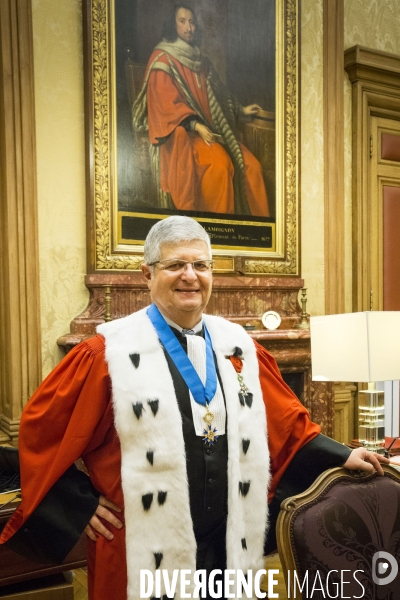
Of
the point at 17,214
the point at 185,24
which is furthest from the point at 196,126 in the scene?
the point at 17,214

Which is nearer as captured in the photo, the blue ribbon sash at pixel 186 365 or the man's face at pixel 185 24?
the blue ribbon sash at pixel 186 365

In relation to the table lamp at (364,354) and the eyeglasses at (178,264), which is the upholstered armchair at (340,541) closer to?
the eyeglasses at (178,264)

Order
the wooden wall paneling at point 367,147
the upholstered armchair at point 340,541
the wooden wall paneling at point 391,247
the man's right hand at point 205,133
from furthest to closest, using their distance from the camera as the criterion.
→ the wooden wall paneling at point 391,247
the wooden wall paneling at point 367,147
the man's right hand at point 205,133
the upholstered armchair at point 340,541

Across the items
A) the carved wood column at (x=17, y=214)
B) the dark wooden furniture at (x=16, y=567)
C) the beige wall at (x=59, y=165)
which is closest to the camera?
the dark wooden furniture at (x=16, y=567)

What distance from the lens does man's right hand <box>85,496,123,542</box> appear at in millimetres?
1727

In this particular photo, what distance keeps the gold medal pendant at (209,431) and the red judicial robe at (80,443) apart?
283 mm

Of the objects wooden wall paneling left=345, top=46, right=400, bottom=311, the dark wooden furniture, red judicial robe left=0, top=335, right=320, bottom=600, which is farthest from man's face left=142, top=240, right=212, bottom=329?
wooden wall paneling left=345, top=46, right=400, bottom=311

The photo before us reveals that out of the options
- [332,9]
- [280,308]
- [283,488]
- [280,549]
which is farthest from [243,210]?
[280,549]

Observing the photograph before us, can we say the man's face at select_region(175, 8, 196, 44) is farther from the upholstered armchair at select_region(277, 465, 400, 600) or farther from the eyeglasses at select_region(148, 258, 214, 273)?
the upholstered armchair at select_region(277, 465, 400, 600)

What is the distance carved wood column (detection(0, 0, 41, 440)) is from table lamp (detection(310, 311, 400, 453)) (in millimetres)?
1883

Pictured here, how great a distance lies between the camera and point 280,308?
15.1 feet

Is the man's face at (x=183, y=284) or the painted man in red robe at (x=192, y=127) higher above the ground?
the painted man in red robe at (x=192, y=127)

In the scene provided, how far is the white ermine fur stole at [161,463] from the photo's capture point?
5.65 ft

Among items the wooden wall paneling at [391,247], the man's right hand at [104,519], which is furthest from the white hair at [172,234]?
the wooden wall paneling at [391,247]
